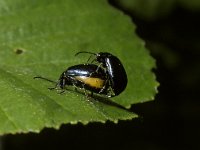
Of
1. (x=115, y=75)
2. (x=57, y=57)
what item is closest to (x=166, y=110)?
(x=57, y=57)

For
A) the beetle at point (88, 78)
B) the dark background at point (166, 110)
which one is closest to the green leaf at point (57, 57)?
the beetle at point (88, 78)

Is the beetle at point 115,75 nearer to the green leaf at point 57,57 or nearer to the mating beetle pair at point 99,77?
the mating beetle pair at point 99,77

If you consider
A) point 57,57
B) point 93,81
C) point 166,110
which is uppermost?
point 93,81

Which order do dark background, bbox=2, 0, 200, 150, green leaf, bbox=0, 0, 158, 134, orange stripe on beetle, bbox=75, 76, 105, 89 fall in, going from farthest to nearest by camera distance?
dark background, bbox=2, 0, 200, 150
orange stripe on beetle, bbox=75, 76, 105, 89
green leaf, bbox=0, 0, 158, 134

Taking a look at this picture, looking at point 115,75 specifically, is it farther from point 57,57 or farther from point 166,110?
point 166,110

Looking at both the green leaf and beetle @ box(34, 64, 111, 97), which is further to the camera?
beetle @ box(34, 64, 111, 97)

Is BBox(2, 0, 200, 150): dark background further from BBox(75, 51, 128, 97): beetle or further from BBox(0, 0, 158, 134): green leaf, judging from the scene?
BBox(75, 51, 128, 97): beetle

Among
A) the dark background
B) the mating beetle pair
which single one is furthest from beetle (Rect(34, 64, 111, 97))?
the dark background
